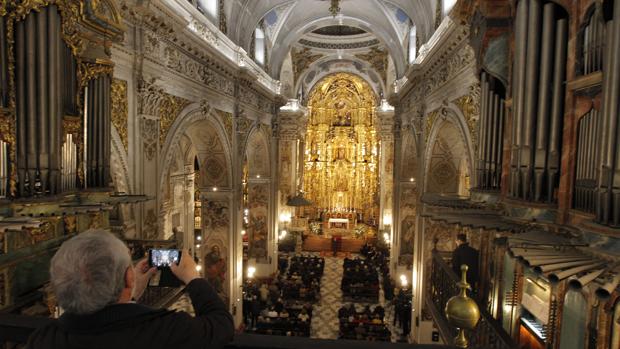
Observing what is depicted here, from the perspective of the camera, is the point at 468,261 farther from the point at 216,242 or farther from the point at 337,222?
the point at 337,222

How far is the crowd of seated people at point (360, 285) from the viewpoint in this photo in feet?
53.0

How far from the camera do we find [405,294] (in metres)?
15.7

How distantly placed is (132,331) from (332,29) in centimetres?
2260

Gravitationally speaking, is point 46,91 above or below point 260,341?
above

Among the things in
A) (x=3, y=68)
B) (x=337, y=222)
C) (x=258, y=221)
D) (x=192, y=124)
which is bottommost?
(x=337, y=222)

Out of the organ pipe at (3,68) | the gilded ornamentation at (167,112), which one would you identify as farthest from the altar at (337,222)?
the organ pipe at (3,68)

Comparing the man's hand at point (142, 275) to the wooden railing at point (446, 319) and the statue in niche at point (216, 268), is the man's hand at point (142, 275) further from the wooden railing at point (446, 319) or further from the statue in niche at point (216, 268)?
the statue in niche at point (216, 268)

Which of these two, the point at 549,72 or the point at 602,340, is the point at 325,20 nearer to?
the point at 549,72

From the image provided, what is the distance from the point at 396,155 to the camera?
17344mm

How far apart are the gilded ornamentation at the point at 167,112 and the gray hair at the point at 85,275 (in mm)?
7087

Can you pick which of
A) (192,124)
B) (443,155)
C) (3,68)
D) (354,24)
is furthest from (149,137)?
(354,24)

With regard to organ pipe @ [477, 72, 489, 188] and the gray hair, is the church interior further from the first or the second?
the gray hair

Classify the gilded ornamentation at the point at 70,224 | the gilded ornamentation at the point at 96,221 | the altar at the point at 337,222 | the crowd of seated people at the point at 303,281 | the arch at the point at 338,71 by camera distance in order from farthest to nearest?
the altar at the point at 337,222
the arch at the point at 338,71
the crowd of seated people at the point at 303,281
the gilded ornamentation at the point at 96,221
the gilded ornamentation at the point at 70,224

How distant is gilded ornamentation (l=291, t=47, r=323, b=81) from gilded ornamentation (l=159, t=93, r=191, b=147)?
588 inches
